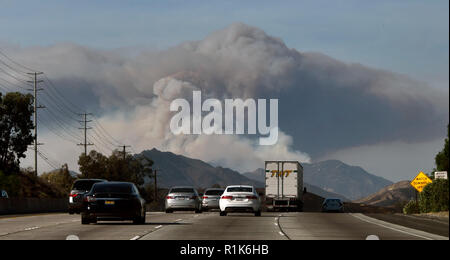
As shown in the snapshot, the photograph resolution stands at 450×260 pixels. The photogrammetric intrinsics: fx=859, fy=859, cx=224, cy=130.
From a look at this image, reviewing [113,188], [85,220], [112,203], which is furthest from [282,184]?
[112,203]

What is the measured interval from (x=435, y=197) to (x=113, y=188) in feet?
133

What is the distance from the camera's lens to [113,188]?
108ft

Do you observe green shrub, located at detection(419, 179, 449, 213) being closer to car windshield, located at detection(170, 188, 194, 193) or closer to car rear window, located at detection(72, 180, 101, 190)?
car windshield, located at detection(170, 188, 194, 193)

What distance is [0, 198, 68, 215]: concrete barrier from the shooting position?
5531cm

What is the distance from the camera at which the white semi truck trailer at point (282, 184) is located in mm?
68750

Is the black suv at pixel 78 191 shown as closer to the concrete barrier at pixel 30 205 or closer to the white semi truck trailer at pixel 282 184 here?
the concrete barrier at pixel 30 205

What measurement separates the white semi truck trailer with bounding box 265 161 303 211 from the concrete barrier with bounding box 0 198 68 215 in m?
16.7

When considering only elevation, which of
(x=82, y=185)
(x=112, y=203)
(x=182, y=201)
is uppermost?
(x=82, y=185)

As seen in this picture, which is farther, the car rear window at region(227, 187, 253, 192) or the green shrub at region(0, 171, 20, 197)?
the green shrub at region(0, 171, 20, 197)

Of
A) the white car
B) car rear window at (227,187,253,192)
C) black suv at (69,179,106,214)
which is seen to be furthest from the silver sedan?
A: the white car

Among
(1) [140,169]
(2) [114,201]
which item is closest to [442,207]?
(2) [114,201]

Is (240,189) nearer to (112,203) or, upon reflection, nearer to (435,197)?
(112,203)

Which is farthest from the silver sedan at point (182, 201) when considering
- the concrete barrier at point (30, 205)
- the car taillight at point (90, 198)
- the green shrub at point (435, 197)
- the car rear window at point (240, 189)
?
the green shrub at point (435, 197)

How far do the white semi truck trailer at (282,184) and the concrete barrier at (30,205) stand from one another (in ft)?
54.8
